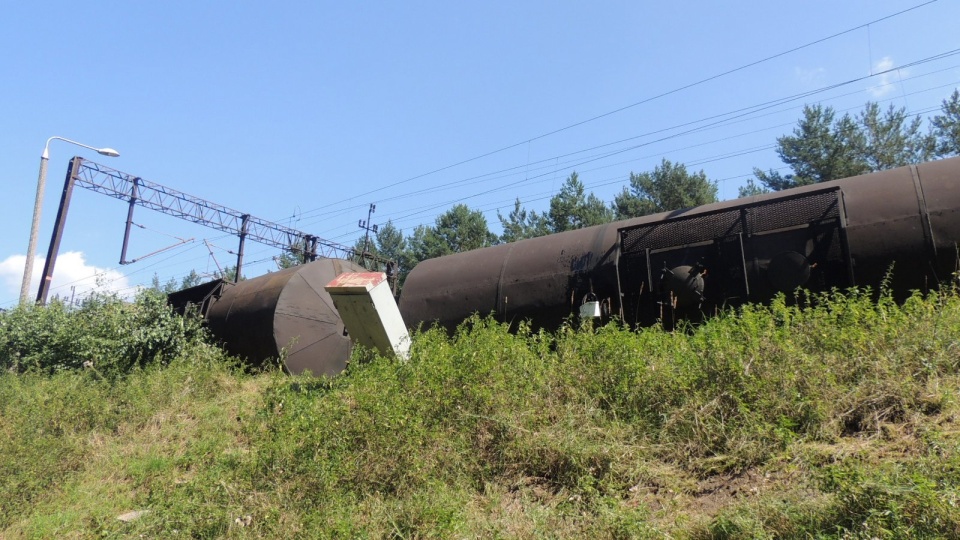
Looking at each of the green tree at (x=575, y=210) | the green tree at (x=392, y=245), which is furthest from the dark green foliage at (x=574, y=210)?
the green tree at (x=392, y=245)

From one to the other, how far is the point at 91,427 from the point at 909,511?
10079 millimetres

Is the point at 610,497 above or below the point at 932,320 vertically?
below

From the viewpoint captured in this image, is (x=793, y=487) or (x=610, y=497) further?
(x=610, y=497)

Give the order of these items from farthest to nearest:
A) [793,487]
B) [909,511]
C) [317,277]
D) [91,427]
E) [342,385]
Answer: [317,277] → [91,427] → [342,385] → [793,487] → [909,511]

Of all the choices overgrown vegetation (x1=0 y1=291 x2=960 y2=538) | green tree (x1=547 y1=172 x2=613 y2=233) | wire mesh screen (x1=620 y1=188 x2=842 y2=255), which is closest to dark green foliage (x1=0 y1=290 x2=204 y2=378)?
overgrown vegetation (x1=0 y1=291 x2=960 y2=538)

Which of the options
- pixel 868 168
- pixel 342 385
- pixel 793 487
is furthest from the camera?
pixel 868 168

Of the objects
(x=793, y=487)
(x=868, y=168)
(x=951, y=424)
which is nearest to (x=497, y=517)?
(x=793, y=487)

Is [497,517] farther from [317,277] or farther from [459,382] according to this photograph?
[317,277]

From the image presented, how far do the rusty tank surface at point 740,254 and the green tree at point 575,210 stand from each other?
93.5ft

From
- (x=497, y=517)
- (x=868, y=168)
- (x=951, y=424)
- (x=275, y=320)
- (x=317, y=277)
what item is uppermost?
(x=868, y=168)

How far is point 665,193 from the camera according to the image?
125 feet

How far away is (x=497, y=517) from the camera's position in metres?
5.02

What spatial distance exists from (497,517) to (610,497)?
867 mm

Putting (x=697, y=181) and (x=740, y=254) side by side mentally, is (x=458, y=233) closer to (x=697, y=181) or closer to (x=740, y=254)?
(x=697, y=181)
